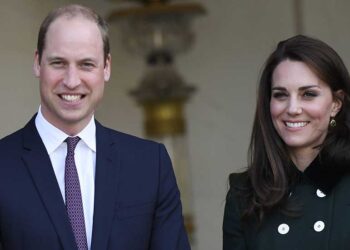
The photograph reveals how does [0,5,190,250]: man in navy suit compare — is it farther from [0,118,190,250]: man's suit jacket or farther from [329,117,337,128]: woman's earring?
[329,117,337,128]: woman's earring

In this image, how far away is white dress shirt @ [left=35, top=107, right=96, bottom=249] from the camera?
2961 mm

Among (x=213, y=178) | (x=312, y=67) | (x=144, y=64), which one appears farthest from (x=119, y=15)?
(x=312, y=67)

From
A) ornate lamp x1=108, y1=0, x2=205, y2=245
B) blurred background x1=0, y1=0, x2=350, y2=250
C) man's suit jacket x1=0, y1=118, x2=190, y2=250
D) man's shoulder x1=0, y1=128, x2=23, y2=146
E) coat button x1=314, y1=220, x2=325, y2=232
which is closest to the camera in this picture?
A: man's suit jacket x1=0, y1=118, x2=190, y2=250

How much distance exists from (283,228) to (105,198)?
2.15 feet

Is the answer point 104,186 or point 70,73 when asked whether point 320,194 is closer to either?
point 104,186

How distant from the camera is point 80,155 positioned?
3.01 metres

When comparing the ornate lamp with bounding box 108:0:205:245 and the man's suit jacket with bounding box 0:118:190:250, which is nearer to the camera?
the man's suit jacket with bounding box 0:118:190:250

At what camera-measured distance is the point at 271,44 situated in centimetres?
601

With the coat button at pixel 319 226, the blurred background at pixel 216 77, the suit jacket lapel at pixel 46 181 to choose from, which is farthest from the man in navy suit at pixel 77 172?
the blurred background at pixel 216 77

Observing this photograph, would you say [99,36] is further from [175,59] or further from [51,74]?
[175,59]

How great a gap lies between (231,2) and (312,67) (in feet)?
9.15

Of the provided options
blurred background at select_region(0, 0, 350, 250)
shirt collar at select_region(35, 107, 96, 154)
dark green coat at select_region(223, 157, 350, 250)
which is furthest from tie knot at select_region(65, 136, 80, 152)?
blurred background at select_region(0, 0, 350, 250)

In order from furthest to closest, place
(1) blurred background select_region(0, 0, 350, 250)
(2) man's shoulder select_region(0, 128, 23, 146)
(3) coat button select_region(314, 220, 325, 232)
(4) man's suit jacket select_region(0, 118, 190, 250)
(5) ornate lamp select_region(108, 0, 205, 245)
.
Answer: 1. (1) blurred background select_region(0, 0, 350, 250)
2. (5) ornate lamp select_region(108, 0, 205, 245)
3. (3) coat button select_region(314, 220, 325, 232)
4. (2) man's shoulder select_region(0, 128, 23, 146)
5. (4) man's suit jacket select_region(0, 118, 190, 250)

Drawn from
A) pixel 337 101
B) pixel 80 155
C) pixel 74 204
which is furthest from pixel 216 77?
pixel 74 204
